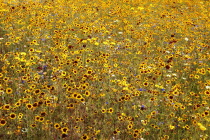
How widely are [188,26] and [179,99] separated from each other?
5468mm

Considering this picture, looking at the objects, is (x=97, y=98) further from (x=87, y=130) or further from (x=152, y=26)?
(x=152, y=26)

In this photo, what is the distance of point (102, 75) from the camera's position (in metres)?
5.27

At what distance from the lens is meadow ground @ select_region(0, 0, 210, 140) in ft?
12.3

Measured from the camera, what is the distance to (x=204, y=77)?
19.2 ft

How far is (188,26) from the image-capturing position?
9.33 metres

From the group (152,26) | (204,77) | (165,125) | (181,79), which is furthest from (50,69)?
(152,26)

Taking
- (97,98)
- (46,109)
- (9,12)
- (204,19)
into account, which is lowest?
(204,19)

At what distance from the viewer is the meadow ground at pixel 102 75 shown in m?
3.75

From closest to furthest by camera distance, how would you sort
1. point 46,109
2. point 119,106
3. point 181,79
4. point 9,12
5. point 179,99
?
point 46,109 < point 119,106 < point 179,99 < point 181,79 < point 9,12

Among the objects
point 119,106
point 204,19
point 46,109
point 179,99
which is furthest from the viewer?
point 204,19

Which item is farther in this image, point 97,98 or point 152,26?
point 152,26

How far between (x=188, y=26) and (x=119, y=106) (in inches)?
249

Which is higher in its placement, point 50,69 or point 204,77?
point 50,69

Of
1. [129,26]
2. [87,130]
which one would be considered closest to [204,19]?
[129,26]
